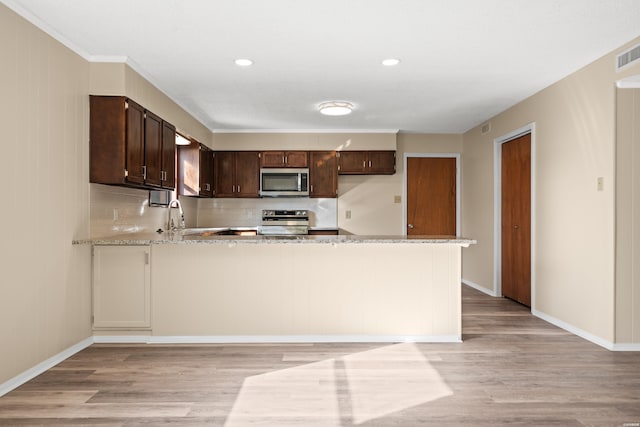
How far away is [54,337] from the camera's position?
10.2 feet

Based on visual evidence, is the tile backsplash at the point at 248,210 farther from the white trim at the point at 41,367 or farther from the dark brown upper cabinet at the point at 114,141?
the white trim at the point at 41,367

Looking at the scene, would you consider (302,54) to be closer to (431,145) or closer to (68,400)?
(68,400)

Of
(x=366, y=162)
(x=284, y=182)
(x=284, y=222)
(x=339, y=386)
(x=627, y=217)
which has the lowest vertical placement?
(x=339, y=386)

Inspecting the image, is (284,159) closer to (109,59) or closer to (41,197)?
(109,59)

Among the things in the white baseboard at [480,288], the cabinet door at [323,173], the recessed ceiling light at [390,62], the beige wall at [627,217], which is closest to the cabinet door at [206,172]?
the cabinet door at [323,173]

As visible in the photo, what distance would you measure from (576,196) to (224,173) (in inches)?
185

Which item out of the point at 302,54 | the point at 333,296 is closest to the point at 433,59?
the point at 302,54

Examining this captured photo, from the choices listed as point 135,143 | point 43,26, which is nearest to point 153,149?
point 135,143

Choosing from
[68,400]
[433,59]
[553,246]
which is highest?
[433,59]

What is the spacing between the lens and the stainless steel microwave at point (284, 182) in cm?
649

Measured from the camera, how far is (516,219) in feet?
17.1

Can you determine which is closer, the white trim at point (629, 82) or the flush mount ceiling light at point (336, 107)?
the white trim at point (629, 82)

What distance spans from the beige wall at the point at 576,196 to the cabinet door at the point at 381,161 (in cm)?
186

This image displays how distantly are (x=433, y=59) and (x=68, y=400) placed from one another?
3588 mm
